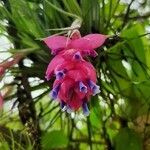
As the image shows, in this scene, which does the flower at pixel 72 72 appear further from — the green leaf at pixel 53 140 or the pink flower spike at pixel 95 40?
the green leaf at pixel 53 140

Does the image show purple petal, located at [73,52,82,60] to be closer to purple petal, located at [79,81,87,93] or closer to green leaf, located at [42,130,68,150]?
purple petal, located at [79,81,87,93]

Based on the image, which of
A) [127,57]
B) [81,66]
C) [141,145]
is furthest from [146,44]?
[81,66]

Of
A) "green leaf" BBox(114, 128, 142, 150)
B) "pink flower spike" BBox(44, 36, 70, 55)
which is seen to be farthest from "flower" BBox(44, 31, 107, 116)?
"green leaf" BBox(114, 128, 142, 150)

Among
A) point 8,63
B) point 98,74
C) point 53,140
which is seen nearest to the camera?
point 8,63

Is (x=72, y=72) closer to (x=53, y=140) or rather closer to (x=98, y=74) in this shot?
(x=98, y=74)

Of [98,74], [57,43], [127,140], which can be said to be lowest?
[127,140]

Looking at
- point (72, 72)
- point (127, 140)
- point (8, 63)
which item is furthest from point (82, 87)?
point (127, 140)

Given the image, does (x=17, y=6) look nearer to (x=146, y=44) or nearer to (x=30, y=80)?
(x=30, y=80)

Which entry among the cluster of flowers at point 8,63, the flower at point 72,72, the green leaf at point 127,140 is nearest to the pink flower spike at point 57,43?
the flower at point 72,72
